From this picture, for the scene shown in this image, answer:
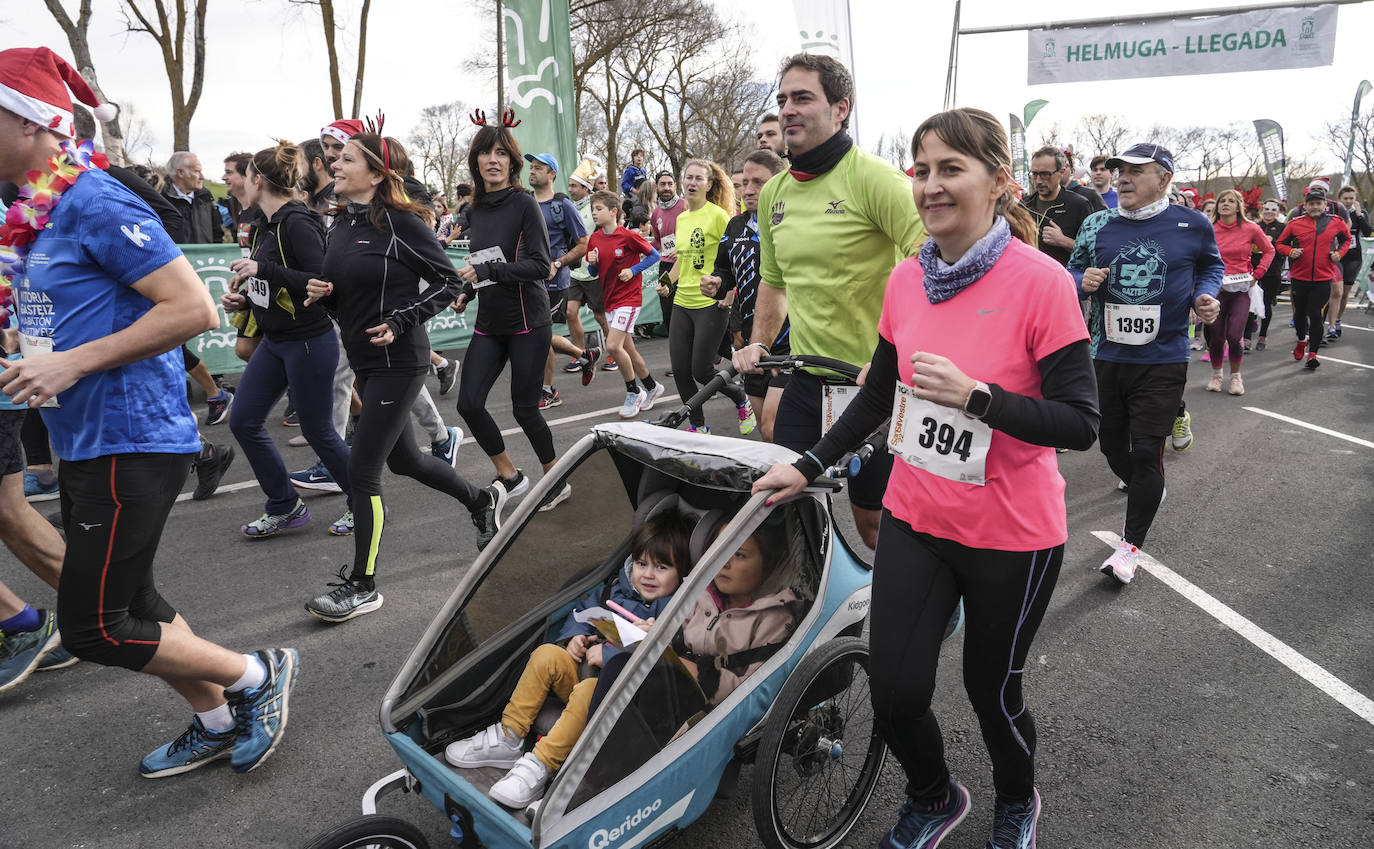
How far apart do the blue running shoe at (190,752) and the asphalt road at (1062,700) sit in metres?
0.04

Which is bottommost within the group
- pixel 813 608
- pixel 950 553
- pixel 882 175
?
pixel 813 608

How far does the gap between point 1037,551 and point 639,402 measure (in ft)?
20.3

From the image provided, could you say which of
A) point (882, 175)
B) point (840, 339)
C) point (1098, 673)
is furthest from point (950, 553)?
point (1098, 673)

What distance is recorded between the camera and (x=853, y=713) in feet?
8.25

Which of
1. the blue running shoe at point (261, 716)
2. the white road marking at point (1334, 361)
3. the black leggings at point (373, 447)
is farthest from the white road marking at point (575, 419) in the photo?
the white road marking at point (1334, 361)

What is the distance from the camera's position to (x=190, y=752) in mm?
2793

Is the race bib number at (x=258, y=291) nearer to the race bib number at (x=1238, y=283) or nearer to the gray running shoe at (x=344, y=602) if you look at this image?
the gray running shoe at (x=344, y=602)

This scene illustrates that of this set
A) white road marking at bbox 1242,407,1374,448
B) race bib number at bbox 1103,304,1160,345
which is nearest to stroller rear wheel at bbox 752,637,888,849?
race bib number at bbox 1103,304,1160,345

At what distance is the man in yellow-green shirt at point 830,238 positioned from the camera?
9.64 feet

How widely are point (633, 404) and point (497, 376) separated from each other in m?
3.17

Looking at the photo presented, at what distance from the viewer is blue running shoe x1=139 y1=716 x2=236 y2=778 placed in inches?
110

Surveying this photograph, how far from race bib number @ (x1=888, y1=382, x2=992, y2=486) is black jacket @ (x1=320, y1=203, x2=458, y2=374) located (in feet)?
8.39

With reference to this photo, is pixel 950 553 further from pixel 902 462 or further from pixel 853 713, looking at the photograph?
pixel 853 713

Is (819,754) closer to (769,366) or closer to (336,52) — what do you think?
(769,366)
